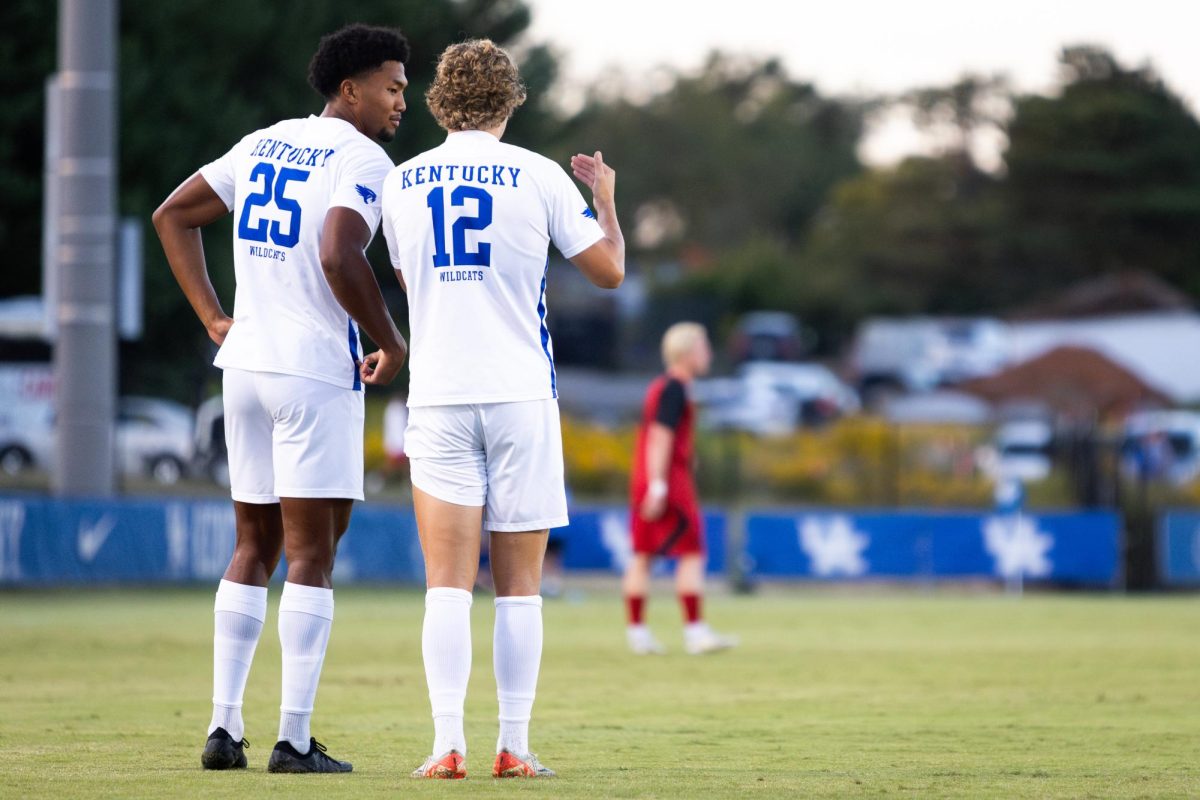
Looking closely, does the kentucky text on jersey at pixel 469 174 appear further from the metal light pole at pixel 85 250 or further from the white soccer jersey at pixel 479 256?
the metal light pole at pixel 85 250

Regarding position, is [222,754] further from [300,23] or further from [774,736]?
[300,23]

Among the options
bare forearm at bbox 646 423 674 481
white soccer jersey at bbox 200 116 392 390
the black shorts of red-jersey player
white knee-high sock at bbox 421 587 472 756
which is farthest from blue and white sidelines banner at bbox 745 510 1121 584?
white knee-high sock at bbox 421 587 472 756

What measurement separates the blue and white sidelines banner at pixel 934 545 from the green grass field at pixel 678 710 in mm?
5708

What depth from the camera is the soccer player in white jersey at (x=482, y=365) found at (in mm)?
5840

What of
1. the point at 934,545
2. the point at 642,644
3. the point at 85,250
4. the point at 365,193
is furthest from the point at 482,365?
the point at 934,545

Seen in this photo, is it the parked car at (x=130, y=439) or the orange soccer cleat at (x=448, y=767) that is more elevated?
the parked car at (x=130, y=439)

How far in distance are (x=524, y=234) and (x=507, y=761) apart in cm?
157

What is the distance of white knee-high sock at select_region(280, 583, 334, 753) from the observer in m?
6.02

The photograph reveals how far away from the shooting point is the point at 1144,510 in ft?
75.8

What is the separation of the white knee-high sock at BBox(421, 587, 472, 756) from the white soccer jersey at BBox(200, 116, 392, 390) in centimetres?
80

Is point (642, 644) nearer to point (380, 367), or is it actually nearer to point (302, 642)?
point (302, 642)

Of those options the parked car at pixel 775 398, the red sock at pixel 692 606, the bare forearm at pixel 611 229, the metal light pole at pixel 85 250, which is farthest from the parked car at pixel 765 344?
the bare forearm at pixel 611 229

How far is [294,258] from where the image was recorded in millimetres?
6168

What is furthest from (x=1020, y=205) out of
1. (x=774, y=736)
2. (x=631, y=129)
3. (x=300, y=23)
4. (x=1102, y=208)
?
(x=774, y=736)
